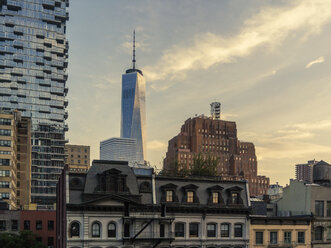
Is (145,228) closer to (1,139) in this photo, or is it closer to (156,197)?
(156,197)

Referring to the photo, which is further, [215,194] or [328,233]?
[328,233]

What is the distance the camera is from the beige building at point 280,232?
52031 mm

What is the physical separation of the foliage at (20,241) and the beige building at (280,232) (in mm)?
39427

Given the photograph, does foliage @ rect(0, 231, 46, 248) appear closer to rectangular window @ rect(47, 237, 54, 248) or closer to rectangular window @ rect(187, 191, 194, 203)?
rectangular window @ rect(47, 237, 54, 248)

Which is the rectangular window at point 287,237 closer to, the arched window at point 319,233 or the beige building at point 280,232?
the beige building at point 280,232

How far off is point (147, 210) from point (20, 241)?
3489 cm

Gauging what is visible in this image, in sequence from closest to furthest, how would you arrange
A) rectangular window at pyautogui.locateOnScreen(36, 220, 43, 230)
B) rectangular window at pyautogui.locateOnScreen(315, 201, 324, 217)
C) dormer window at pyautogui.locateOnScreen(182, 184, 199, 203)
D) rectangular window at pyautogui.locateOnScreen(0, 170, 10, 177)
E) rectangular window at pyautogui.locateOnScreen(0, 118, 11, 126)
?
dormer window at pyautogui.locateOnScreen(182, 184, 199, 203) < rectangular window at pyautogui.locateOnScreen(315, 201, 324, 217) < rectangular window at pyautogui.locateOnScreen(36, 220, 43, 230) < rectangular window at pyautogui.locateOnScreen(0, 170, 10, 177) < rectangular window at pyautogui.locateOnScreen(0, 118, 11, 126)

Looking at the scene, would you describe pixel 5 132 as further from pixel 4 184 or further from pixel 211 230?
Answer: pixel 211 230

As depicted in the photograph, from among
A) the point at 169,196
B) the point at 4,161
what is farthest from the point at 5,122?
the point at 169,196

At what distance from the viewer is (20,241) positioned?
71.2 metres

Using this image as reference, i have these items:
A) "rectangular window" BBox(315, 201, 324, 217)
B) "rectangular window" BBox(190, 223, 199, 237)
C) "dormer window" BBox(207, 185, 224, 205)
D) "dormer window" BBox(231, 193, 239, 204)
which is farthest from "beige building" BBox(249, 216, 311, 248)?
"rectangular window" BBox(190, 223, 199, 237)

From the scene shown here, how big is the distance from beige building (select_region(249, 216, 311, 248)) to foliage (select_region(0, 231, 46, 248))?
39427mm

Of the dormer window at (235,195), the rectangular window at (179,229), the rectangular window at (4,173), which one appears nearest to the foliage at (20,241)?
the rectangular window at (179,229)

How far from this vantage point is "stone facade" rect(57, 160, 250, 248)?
4494 cm
